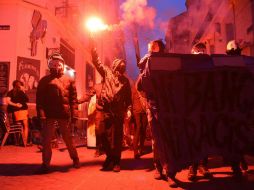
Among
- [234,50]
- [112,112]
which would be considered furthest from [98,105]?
[234,50]

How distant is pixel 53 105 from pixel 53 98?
14 centimetres

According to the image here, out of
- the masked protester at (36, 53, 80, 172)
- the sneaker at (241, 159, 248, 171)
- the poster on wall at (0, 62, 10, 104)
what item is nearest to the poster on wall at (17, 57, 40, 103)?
the poster on wall at (0, 62, 10, 104)

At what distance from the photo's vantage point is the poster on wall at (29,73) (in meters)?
17.2

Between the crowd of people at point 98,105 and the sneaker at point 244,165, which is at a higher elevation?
the crowd of people at point 98,105

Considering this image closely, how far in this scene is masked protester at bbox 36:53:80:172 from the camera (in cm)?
630

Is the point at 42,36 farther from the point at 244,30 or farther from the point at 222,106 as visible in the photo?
the point at 222,106

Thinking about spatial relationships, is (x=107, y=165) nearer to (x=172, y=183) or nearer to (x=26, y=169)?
(x=26, y=169)

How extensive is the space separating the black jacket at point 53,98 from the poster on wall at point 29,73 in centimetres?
1121

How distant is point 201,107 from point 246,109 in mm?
636

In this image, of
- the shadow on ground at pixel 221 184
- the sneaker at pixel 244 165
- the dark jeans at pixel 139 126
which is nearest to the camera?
the shadow on ground at pixel 221 184

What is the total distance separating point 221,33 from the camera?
24.2 meters

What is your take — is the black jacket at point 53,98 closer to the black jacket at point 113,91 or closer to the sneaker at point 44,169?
the black jacket at point 113,91

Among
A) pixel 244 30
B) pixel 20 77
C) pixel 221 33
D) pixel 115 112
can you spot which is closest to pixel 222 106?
pixel 115 112

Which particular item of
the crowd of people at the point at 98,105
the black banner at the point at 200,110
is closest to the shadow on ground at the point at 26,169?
the crowd of people at the point at 98,105
